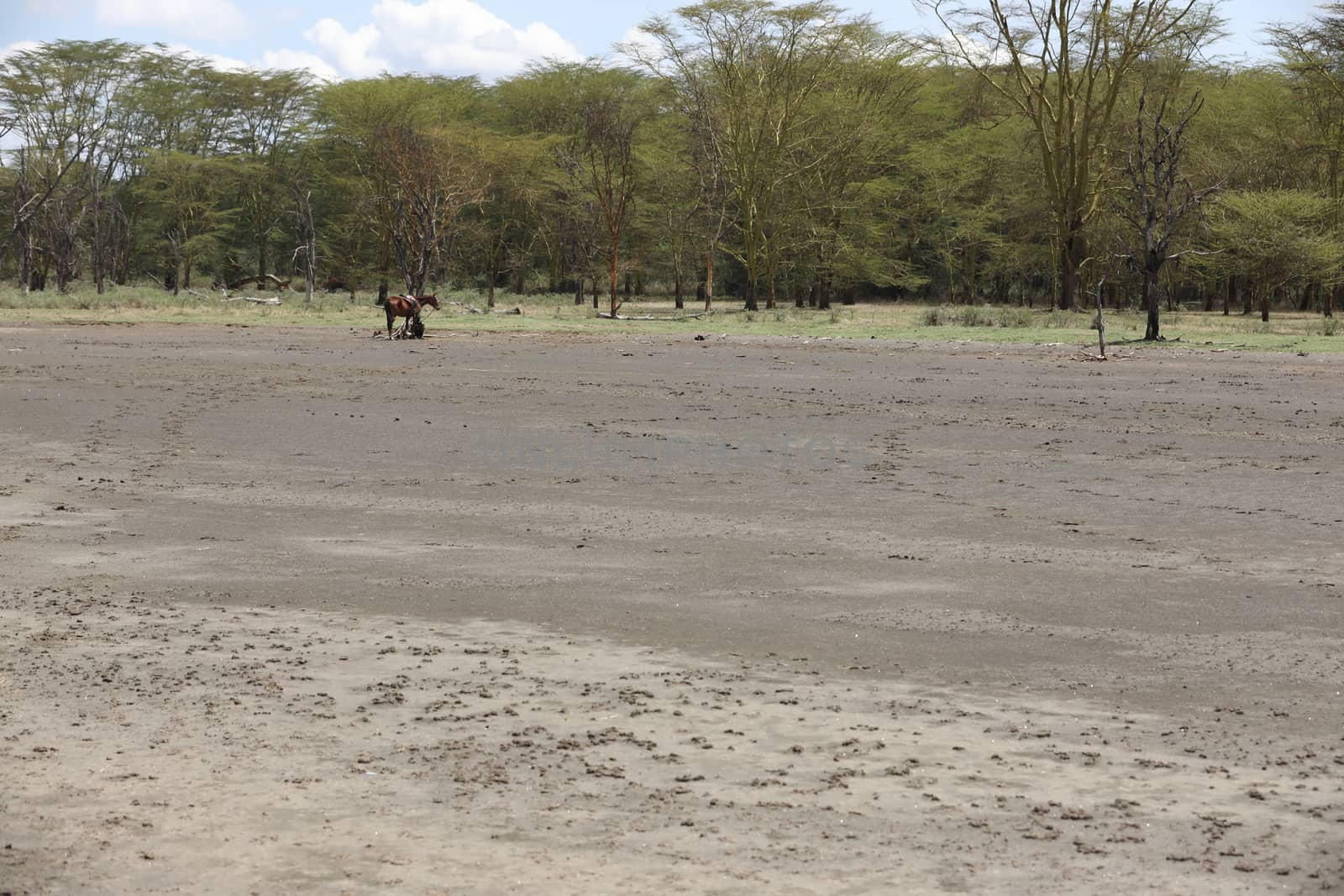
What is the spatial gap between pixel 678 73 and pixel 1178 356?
3298cm

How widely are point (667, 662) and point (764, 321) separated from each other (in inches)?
1453

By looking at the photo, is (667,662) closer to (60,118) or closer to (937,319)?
(937,319)

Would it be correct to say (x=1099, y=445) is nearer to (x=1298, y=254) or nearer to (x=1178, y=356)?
(x=1178, y=356)

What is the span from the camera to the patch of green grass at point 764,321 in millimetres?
33406

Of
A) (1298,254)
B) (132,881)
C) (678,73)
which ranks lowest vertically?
(132,881)

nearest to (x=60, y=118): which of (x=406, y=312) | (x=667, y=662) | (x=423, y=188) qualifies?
(x=423, y=188)

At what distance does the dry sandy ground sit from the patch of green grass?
60.2 feet

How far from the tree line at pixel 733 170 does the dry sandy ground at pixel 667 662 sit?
1205 inches

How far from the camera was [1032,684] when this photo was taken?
6.48 metres

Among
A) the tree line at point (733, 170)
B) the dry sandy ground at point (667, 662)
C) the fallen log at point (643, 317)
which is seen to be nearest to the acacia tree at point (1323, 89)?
the tree line at point (733, 170)

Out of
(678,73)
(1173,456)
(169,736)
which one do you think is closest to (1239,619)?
(169,736)

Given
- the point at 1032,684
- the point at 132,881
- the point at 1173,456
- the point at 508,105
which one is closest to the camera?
the point at 132,881

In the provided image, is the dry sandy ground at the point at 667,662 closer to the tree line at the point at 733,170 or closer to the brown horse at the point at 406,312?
the brown horse at the point at 406,312

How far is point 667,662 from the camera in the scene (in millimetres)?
6848
